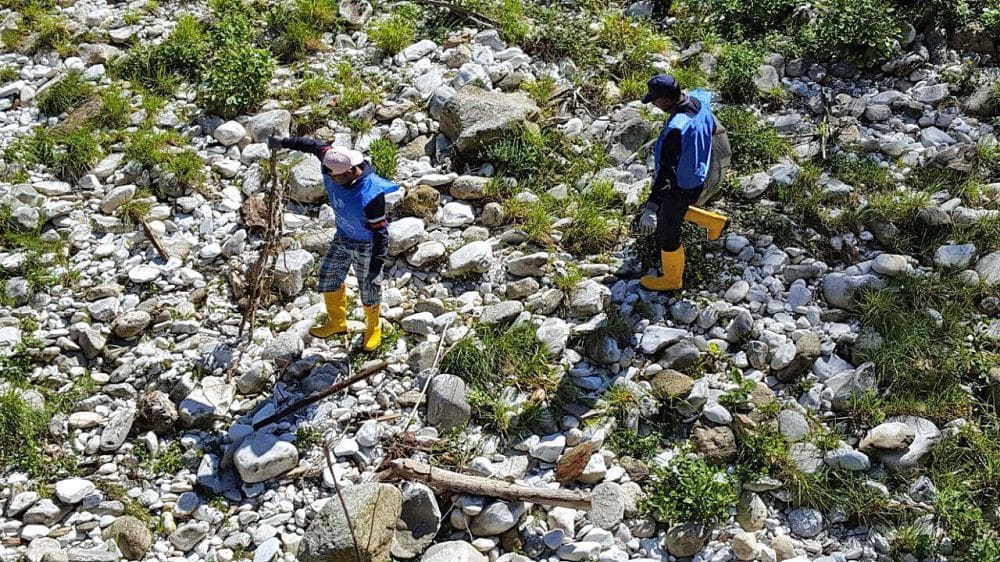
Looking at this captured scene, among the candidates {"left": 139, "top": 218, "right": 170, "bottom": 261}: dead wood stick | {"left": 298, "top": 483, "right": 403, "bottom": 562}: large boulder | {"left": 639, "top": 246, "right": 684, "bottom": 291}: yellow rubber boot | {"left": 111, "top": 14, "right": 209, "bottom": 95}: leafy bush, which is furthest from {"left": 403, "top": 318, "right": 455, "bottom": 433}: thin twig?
{"left": 111, "top": 14, "right": 209, "bottom": 95}: leafy bush

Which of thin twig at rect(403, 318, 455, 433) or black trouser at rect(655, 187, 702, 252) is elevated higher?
black trouser at rect(655, 187, 702, 252)

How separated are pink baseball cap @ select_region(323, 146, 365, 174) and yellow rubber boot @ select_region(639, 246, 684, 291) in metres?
2.53

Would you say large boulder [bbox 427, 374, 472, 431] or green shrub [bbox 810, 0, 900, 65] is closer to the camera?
large boulder [bbox 427, 374, 472, 431]

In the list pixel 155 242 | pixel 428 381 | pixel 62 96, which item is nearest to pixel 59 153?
pixel 62 96

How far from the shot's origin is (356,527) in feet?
15.8

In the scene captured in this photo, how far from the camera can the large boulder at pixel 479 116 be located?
7594 millimetres

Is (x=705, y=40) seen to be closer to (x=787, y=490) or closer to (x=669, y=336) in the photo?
(x=669, y=336)

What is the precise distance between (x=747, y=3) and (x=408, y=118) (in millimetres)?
4206

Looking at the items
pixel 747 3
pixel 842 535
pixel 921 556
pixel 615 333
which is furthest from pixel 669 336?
pixel 747 3

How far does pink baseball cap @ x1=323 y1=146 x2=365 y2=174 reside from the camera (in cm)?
560

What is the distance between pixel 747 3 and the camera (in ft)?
30.1

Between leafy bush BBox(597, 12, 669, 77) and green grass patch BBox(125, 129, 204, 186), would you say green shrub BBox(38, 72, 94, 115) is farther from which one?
leafy bush BBox(597, 12, 669, 77)

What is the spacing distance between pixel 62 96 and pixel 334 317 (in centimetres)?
446

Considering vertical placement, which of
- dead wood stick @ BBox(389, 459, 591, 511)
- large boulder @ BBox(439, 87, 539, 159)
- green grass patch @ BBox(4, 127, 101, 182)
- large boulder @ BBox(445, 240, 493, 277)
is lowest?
dead wood stick @ BBox(389, 459, 591, 511)
